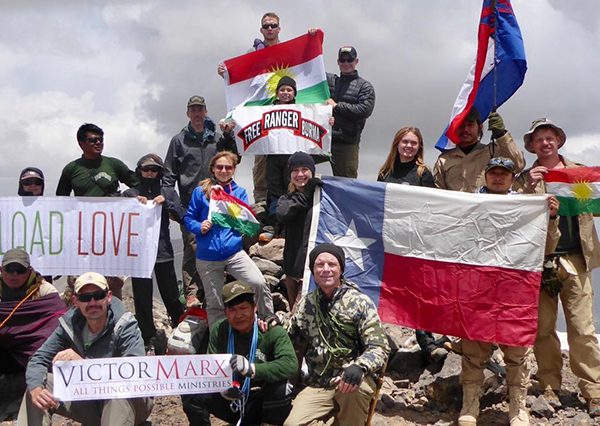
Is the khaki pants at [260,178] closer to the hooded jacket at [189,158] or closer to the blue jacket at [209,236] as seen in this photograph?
the hooded jacket at [189,158]

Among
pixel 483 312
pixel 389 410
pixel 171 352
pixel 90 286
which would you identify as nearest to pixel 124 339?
pixel 90 286

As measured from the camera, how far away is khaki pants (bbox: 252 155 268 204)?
1211cm

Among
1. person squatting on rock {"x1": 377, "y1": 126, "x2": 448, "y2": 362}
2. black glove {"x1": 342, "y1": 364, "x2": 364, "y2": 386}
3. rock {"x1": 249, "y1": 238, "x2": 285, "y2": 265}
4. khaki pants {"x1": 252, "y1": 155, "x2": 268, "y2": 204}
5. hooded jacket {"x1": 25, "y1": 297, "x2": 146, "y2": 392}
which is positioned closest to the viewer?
black glove {"x1": 342, "y1": 364, "x2": 364, "y2": 386}

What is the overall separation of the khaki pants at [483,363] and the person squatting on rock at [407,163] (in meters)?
2.25

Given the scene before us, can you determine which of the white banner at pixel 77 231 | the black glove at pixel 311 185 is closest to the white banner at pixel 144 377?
the black glove at pixel 311 185

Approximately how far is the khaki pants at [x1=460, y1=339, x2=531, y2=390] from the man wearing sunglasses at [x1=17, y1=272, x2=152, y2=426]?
3.73m

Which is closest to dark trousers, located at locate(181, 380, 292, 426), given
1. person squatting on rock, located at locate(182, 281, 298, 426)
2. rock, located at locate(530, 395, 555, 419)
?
person squatting on rock, located at locate(182, 281, 298, 426)

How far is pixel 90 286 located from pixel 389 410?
421 cm

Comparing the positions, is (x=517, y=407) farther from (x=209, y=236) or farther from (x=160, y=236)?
(x=160, y=236)

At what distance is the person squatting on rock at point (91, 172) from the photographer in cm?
935

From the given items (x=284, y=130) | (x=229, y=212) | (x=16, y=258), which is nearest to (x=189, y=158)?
(x=284, y=130)

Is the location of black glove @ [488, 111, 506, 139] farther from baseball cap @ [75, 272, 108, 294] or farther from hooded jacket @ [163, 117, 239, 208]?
baseball cap @ [75, 272, 108, 294]

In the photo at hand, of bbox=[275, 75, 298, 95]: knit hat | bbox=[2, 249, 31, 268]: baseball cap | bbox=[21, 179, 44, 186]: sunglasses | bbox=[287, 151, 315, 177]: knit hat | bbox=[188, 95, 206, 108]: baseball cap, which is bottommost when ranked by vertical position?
bbox=[2, 249, 31, 268]: baseball cap

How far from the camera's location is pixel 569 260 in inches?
295
